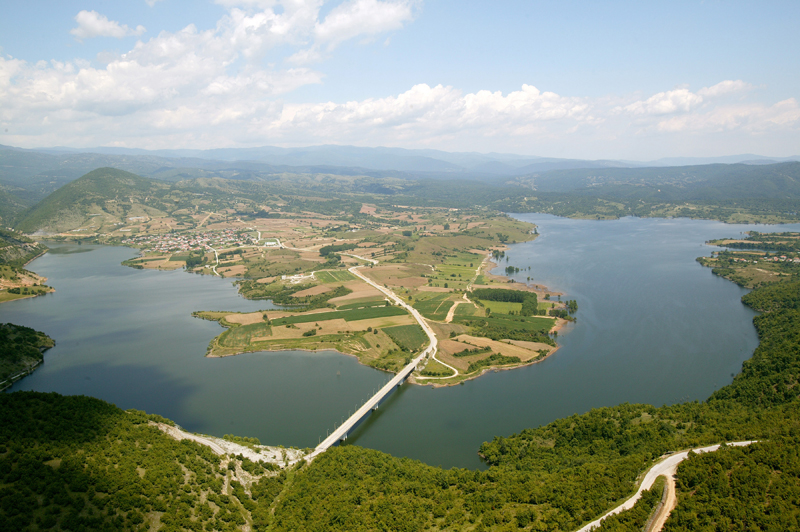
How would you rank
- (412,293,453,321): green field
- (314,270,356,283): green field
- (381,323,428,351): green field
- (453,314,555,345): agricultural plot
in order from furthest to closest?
(314,270,356,283): green field → (412,293,453,321): green field → (453,314,555,345): agricultural plot → (381,323,428,351): green field

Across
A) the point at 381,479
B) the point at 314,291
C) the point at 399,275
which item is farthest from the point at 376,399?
the point at 399,275

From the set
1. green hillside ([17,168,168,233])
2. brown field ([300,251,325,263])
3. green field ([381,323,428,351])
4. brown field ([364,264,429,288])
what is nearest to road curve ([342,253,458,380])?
green field ([381,323,428,351])

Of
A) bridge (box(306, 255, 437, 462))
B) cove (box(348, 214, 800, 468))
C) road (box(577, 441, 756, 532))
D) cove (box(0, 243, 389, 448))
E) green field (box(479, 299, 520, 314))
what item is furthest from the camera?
green field (box(479, 299, 520, 314))

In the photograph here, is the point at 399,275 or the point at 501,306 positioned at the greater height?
the point at 399,275

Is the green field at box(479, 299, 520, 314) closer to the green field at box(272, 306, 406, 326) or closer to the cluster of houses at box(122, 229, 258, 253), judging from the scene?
the green field at box(272, 306, 406, 326)

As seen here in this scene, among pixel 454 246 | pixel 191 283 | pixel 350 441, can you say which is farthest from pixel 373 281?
pixel 350 441

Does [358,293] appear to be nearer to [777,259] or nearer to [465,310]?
[465,310]
